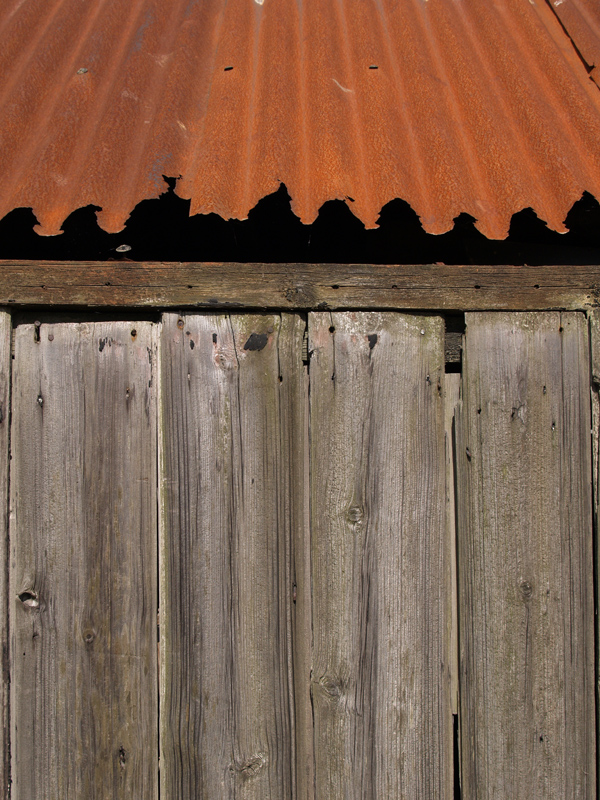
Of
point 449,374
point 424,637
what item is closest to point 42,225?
point 449,374

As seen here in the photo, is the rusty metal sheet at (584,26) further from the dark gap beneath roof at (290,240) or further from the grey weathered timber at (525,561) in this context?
the grey weathered timber at (525,561)

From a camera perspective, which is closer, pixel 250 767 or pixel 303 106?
pixel 250 767

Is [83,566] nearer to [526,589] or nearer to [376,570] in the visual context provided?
[376,570]

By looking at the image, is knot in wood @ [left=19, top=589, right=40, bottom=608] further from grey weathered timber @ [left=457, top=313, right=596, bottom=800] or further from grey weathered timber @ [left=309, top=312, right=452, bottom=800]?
grey weathered timber @ [left=457, top=313, right=596, bottom=800]

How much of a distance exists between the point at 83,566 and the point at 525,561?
1250mm

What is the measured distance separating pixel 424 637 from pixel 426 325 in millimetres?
892

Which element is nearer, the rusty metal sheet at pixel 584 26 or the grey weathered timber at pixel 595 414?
the grey weathered timber at pixel 595 414

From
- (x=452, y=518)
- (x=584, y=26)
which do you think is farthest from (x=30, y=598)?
(x=584, y=26)

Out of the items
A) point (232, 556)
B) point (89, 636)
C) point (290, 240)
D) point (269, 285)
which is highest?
point (290, 240)

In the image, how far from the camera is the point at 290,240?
5.37 feet

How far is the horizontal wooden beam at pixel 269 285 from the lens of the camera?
54.7 inches

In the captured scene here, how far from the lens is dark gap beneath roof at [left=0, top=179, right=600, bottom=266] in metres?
1.57

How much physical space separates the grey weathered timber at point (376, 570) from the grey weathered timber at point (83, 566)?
0.48 meters

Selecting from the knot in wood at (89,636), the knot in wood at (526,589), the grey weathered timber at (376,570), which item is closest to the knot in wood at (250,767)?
the grey weathered timber at (376,570)
